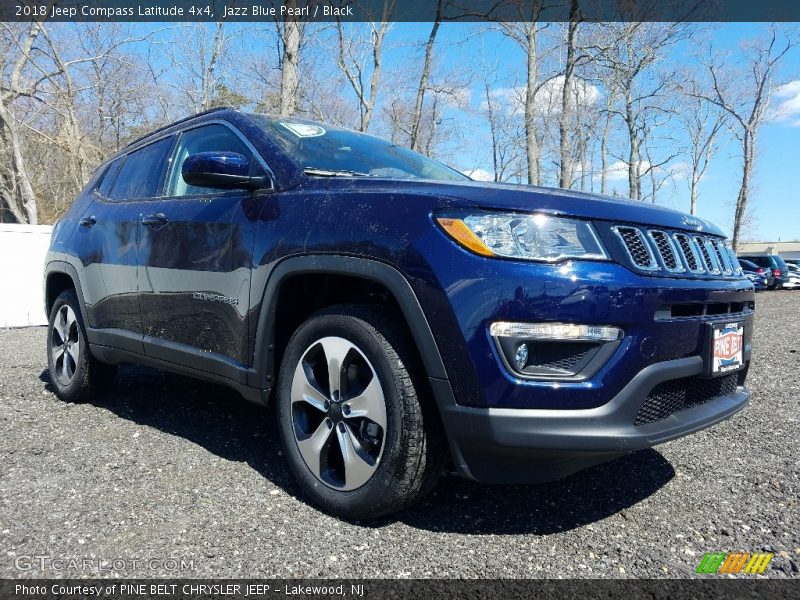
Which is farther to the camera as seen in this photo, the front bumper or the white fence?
the white fence

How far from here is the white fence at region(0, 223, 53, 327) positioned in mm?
10172

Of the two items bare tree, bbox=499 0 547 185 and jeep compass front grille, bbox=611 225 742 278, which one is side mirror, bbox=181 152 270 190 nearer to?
jeep compass front grille, bbox=611 225 742 278

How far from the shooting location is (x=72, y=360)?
4.28 meters

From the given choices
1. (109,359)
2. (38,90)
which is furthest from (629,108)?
(109,359)

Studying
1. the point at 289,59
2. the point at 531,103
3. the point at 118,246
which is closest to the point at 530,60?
the point at 531,103

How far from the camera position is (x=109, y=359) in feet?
12.6

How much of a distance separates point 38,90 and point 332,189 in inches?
871

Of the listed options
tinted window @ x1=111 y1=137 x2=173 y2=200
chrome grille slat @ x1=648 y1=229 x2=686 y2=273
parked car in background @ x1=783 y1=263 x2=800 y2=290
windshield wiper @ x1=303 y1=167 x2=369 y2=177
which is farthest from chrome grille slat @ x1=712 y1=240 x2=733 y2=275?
parked car in background @ x1=783 y1=263 x2=800 y2=290

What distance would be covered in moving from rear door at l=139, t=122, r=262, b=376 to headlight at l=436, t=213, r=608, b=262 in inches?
44.5

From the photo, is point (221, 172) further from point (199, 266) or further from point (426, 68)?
point (426, 68)

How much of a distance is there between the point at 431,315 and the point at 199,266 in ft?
4.79

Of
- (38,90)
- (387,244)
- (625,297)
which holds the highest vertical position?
(38,90)

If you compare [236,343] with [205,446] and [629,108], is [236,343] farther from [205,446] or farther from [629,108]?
[629,108]

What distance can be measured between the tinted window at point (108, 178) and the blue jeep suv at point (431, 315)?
133 cm
